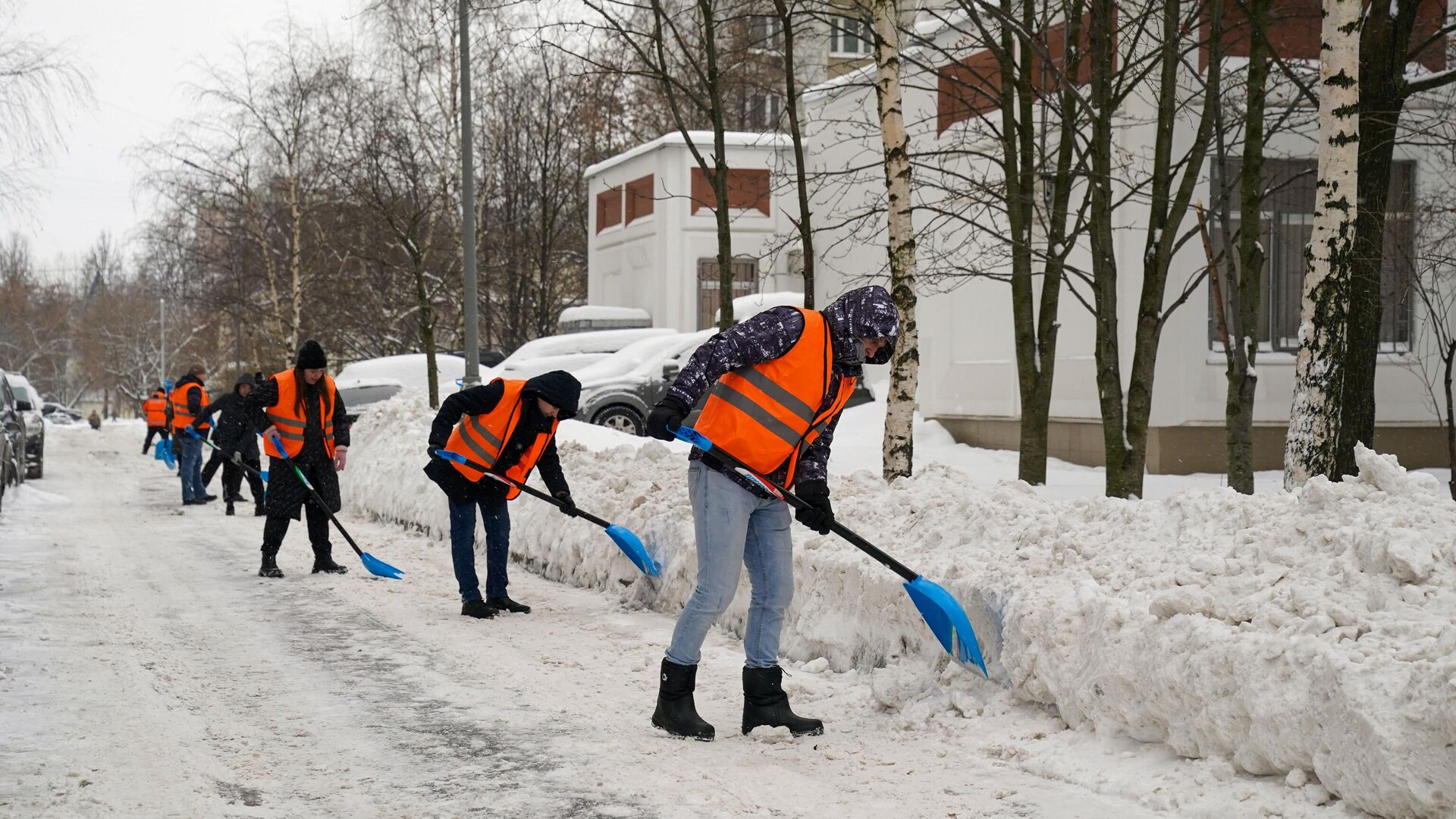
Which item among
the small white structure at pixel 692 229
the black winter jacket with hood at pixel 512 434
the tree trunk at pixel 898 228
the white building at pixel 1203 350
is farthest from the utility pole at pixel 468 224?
the small white structure at pixel 692 229

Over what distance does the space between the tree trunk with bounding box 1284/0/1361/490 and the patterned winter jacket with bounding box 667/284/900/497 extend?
4.55 meters

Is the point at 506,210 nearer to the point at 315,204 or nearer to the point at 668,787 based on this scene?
the point at 315,204

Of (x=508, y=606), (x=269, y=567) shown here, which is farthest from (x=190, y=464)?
(x=508, y=606)

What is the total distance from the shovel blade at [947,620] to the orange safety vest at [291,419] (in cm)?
625

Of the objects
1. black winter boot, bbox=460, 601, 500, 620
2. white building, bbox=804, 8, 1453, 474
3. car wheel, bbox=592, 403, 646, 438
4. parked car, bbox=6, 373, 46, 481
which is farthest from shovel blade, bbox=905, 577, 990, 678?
parked car, bbox=6, 373, 46, 481

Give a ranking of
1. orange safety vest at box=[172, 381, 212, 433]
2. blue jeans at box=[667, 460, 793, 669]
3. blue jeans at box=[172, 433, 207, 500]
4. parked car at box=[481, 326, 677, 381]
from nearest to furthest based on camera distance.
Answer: blue jeans at box=[667, 460, 793, 669] < orange safety vest at box=[172, 381, 212, 433] < blue jeans at box=[172, 433, 207, 500] < parked car at box=[481, 326, 677, 381]

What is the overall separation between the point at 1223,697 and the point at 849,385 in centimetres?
175

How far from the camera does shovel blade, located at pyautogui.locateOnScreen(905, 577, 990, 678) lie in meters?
5.70

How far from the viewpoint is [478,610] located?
27.9 ft

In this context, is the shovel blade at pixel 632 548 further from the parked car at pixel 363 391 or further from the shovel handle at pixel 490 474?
the parked car at pixel 363 391

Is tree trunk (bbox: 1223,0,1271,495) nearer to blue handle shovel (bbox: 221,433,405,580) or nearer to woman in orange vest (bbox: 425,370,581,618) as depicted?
woman in orange vest (bbox: 425,370,581,618)

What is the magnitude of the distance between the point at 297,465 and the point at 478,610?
9.49ft

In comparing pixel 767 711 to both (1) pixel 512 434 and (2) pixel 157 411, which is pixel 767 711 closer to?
(1) pixel 512 434

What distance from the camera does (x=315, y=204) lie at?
114 ft
